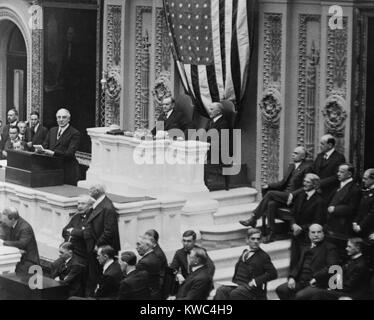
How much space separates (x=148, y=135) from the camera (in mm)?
21297

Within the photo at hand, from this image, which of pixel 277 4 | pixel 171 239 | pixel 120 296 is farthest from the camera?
pixel 277 4

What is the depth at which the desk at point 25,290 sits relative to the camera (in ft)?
55.3

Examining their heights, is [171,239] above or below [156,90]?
below

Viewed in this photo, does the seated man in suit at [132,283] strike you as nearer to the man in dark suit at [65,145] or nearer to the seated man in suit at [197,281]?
the seated man in suit at [197,281]

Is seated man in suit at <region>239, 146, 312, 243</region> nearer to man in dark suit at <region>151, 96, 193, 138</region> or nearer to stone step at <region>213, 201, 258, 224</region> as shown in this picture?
stone step at <region>213, 201, 258, 224</region>

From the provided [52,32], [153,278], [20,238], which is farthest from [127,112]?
[153,278]

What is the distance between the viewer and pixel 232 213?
68.6 feet

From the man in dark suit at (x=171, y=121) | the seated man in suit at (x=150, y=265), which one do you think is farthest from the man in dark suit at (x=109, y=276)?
the man in dark suit at (x=171, y=121)

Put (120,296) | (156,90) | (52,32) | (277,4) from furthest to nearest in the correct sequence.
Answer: (52,32) < (156,90) < (277,4) < (120,296)

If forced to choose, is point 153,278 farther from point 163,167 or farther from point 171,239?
point 163,167

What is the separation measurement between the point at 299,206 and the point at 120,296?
11.5 feet

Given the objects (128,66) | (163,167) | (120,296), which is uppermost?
(128,66)

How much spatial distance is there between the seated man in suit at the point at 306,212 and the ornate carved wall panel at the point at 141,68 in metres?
7.07

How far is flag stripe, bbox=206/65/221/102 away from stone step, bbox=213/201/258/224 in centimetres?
231
